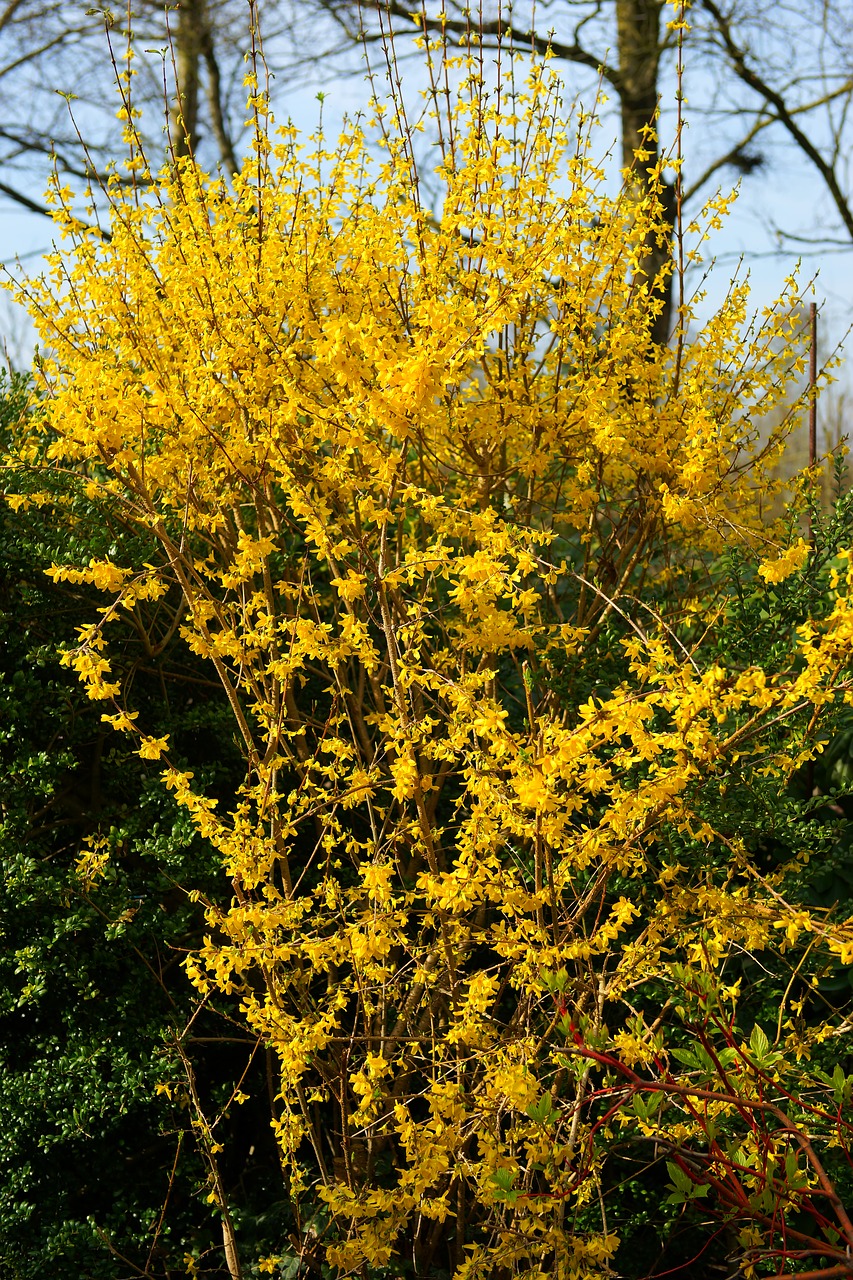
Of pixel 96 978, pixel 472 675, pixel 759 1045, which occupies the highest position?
pixel 472 675

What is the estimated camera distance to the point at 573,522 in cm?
358

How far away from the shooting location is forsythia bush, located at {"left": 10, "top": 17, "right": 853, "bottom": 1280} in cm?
249

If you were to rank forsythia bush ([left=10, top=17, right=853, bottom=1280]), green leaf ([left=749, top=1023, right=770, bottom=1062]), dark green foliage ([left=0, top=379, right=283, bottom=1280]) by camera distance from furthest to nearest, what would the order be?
dark green foliage ([left=0, top=379, right=283, bottom=1280]) → forsythia bush ([left=10, top=17, right=853, bottom=1280]) → green leaf ([left=749, top=1023, right=770, bottom=1062])

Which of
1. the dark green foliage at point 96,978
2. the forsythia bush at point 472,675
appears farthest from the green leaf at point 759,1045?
the dark green foliage at point 96,978

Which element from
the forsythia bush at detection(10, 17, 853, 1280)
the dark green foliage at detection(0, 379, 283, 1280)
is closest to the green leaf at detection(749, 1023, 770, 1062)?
the forsythia bush at detection(10, 17, 853, 1280)

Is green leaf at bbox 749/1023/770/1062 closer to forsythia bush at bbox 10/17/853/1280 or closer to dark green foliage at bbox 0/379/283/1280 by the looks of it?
forsythia bush at bbox 10/17/853/1280

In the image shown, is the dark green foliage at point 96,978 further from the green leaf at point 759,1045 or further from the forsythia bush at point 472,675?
the green leaf at point 759,1045

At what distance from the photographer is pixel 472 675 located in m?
2.61

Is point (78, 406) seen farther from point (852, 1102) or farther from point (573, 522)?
point (852, 1102)

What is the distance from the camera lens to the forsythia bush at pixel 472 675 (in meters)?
2.49

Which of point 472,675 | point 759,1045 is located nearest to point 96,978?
point 472,675

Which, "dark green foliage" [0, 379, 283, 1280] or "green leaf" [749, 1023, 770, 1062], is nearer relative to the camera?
"green leaf" [749, 1023, 770, 1062]

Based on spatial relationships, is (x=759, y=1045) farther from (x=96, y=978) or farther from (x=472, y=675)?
(x=96, y=978)

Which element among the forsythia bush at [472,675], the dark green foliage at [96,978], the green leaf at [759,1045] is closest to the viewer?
the green leaf at [759,1045]
